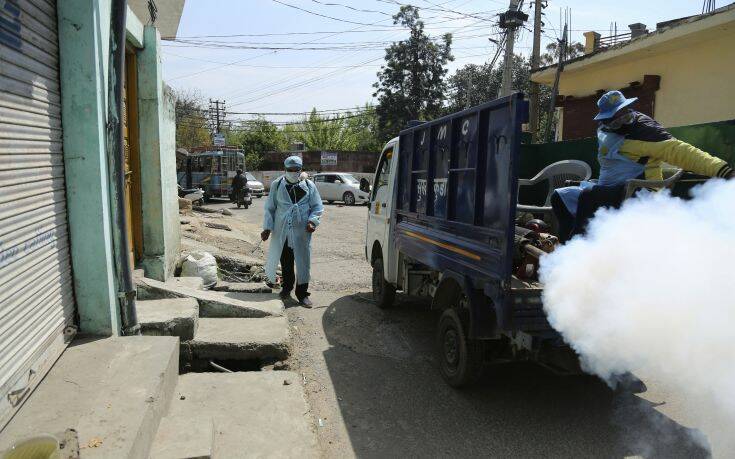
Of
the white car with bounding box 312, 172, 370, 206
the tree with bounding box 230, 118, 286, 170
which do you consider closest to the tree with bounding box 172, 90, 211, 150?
the tree with bounding box 230, 118, 286, 170

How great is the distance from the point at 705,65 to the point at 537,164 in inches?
250

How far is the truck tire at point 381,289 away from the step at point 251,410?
86.9 inches

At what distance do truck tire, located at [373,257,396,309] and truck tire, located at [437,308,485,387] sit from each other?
197 centimetres

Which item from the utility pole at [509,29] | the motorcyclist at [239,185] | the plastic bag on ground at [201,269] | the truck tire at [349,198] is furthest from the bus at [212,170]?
the plastic bag on ground at [201,269]

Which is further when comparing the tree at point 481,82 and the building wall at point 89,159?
the tree at point 481,82

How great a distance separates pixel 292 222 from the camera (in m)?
6.59

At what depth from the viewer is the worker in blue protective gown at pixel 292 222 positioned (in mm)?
6590

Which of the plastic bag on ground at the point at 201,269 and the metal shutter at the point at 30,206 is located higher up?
the metal shutter at the point at 30,206

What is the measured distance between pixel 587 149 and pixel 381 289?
2879 millimetres

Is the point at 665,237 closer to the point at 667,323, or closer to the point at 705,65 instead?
the point at 667,323

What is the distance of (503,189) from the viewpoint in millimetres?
3377

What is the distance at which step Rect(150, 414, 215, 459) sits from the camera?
109 inches

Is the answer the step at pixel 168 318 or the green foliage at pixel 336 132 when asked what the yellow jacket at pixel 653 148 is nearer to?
the step at pixel 168 318

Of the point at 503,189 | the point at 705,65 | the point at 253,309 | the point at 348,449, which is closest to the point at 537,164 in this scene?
the point at 503,189
